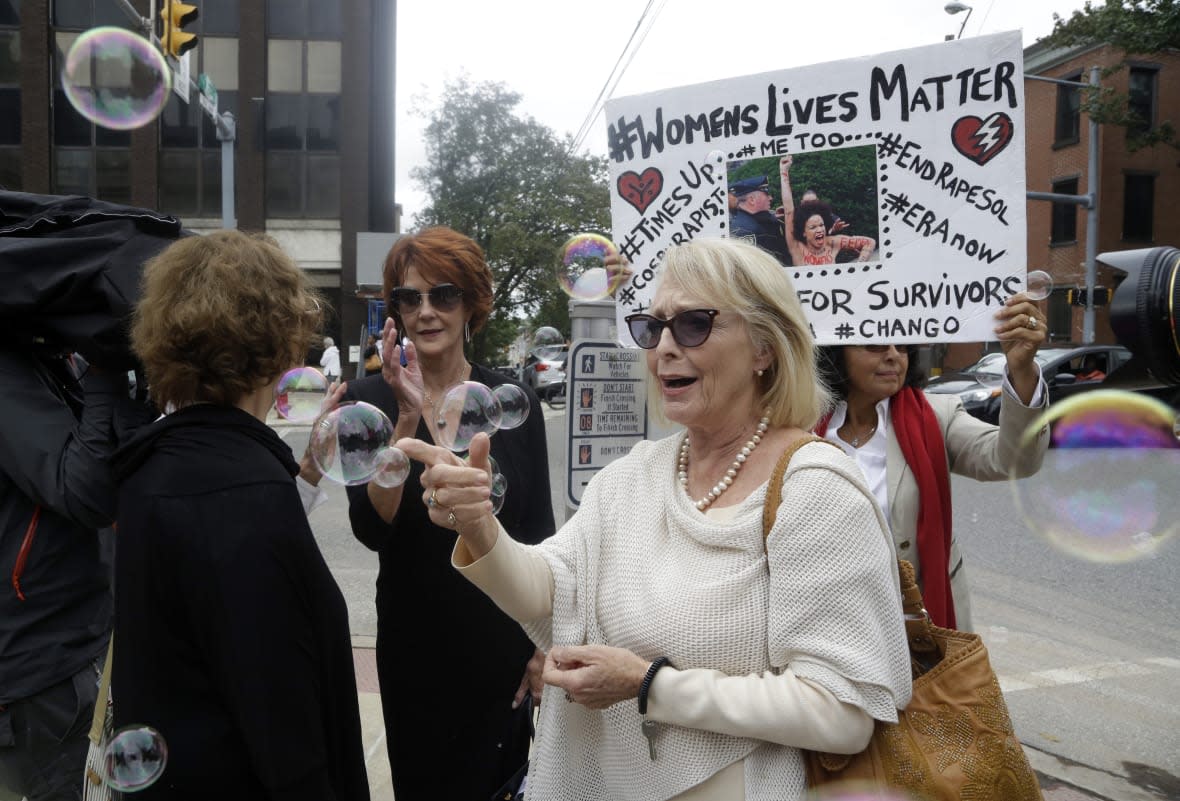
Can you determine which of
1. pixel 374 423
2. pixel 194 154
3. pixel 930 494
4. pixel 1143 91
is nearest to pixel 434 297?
pixel 374 423

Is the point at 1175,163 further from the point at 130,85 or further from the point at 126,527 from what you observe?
the point at 126,527

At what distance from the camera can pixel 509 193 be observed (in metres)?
34.3

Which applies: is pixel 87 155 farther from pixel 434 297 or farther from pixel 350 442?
pixel 350 442

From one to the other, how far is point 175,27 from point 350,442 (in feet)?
29.8

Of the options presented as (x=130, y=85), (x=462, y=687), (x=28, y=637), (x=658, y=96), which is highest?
(x=130, y=85)

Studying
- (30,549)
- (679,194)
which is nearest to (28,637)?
(30,549)

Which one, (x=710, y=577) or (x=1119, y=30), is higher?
(x=1119, y=30)

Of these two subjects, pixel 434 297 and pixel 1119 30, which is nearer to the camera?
pixel 434 297

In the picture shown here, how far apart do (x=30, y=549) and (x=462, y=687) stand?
1.11m

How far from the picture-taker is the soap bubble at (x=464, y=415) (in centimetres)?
260

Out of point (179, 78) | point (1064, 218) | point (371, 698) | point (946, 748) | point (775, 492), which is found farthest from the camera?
point (1064, 218)

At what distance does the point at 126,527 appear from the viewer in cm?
174

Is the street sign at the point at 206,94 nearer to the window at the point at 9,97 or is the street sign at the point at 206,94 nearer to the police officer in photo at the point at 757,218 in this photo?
the police officer in photo at the point at 757,218

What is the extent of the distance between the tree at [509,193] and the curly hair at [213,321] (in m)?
28.2
